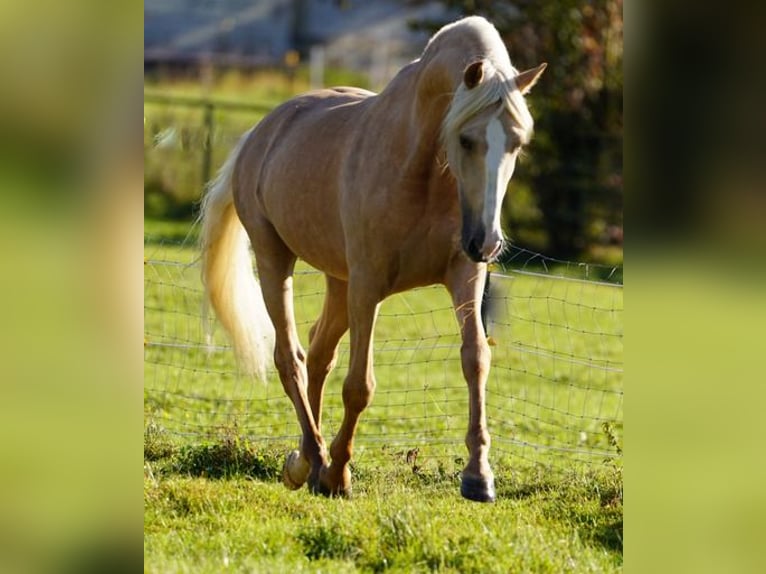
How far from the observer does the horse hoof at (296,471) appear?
4.70 meters

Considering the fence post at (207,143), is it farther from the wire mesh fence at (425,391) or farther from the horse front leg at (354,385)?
the horse front leg at (354,385)

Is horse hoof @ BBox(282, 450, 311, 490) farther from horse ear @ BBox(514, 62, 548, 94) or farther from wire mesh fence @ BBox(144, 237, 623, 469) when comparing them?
horse ear @ BBox(514, 62, 548, 94)

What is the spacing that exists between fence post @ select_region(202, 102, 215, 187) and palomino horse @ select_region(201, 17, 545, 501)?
9736mm

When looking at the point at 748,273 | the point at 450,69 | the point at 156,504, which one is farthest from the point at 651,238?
the point at 156,504

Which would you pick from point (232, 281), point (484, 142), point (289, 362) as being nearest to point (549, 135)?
point (232, 281)

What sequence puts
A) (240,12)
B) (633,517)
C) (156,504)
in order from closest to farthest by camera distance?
(633,517), (156,504), (240,12)

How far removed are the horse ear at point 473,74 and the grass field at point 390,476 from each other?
1.48 meters

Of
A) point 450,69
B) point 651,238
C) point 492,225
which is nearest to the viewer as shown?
point 651,238

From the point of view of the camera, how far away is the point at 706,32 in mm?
2107

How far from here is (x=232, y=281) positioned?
547 cm

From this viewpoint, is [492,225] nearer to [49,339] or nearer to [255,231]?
[49,339]

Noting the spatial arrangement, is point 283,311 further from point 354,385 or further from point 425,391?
point 425,391

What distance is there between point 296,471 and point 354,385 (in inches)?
26.1

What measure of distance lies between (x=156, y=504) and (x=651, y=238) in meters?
2.52
